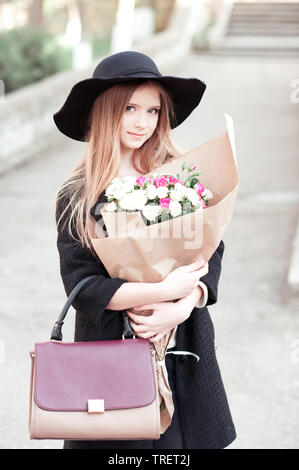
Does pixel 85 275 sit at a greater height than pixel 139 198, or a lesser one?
lesser

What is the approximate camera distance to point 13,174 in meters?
8.84

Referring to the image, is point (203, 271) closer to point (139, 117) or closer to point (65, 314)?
point (65, 314)

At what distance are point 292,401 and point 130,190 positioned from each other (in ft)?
7.56

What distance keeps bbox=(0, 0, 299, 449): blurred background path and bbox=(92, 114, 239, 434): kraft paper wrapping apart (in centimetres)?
123

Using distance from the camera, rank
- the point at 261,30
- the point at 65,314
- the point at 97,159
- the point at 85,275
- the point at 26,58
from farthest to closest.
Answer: the point at 261,30 → the point at 26,58 → the point at 97,159 → the point at 85,275 → the point at 65,314

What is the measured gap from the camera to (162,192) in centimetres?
226

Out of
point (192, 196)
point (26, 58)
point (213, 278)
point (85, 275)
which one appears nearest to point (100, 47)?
point (26, 58)

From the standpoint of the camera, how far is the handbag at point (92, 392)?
2.22 m

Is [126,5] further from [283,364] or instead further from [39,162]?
[283,364]

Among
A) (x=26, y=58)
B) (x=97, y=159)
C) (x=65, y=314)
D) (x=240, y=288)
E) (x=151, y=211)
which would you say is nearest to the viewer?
(x=151, y=211)

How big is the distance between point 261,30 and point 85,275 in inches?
805

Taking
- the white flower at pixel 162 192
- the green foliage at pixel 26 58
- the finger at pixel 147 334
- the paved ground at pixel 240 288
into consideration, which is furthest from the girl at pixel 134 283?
the green foliage at pixel 26 58

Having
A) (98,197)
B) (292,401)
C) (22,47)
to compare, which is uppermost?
(98,197)
